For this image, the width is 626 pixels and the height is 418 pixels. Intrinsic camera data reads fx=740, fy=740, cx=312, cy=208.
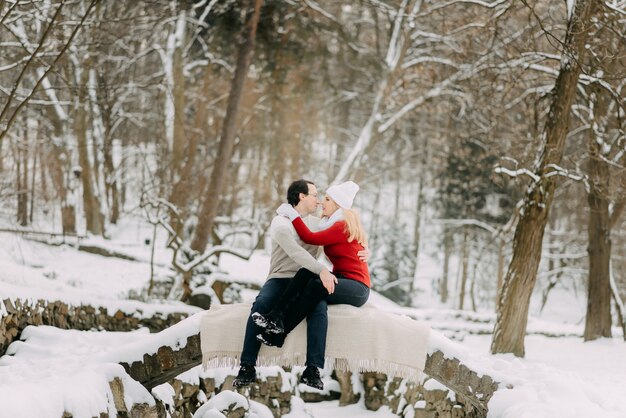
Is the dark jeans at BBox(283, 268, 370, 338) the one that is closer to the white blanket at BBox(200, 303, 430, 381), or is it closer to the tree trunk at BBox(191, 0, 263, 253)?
the white blanket at BBox(200, 303, 430, 381)

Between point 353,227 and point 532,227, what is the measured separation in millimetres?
5374

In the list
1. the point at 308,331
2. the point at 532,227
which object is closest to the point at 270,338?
the point at 308,331

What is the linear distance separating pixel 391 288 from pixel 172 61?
1493 cm

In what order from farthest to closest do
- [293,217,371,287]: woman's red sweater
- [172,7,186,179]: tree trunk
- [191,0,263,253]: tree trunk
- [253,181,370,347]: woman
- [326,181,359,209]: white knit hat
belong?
[172,7,186,179]: tree trunk, [191,0,263,253]: tree trunk, [326,181,359,209]: white knit hat, [293,217,371,287]: woman's red sweater, [253,181,370,347]: woman

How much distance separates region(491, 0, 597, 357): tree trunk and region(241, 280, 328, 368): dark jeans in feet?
18.5

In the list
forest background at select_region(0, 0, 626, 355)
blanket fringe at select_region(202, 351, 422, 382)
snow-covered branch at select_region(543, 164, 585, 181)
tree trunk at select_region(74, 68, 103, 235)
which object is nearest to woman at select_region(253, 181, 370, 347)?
blanket fringe at select_region(202, 351, 422, 382)

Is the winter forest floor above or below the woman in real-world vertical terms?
below

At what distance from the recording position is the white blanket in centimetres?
636

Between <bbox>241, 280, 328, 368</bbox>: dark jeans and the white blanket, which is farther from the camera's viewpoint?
the white blanket

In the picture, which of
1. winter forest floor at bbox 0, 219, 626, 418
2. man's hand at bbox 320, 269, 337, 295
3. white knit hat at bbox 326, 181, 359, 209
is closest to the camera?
winter forest floor at bbox 0, 219, 626, 418

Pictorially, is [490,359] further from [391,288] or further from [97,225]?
[391,288]

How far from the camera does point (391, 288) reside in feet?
104

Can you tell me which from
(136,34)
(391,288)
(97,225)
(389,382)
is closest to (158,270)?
(97,225)

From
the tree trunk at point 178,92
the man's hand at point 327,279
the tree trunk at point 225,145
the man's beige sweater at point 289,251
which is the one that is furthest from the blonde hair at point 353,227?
the tree trunk at point 178,92
